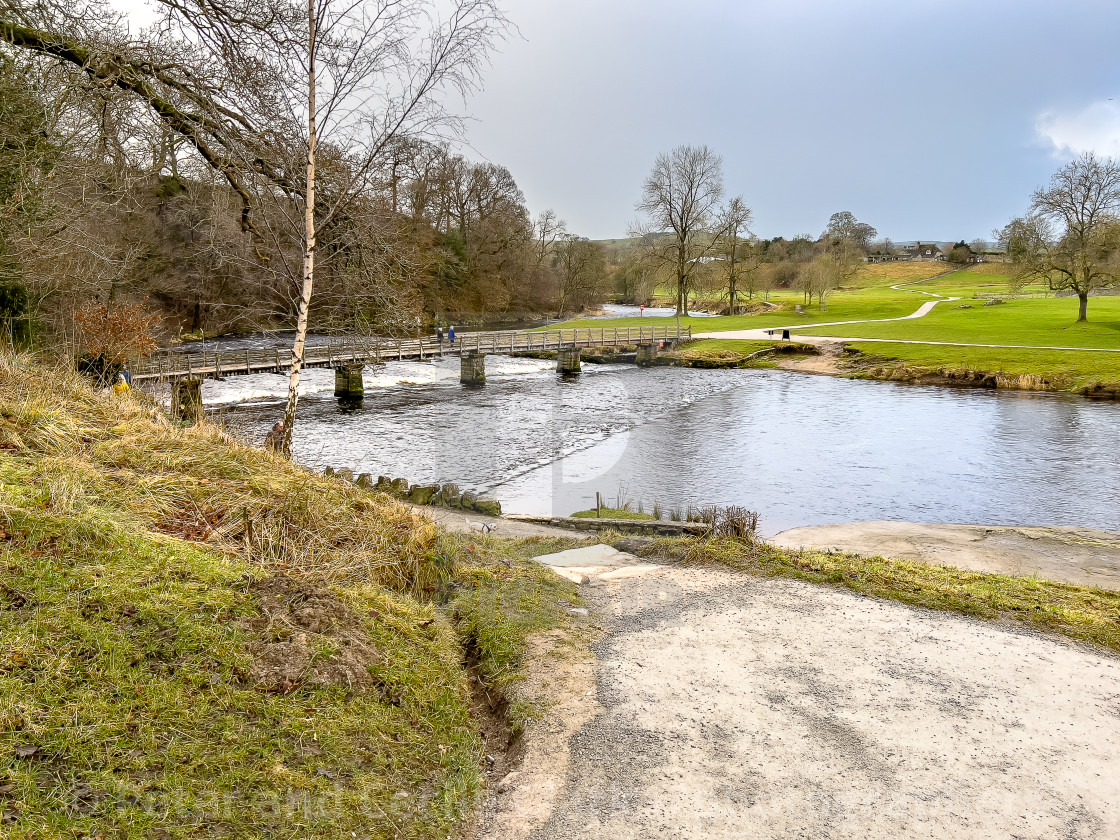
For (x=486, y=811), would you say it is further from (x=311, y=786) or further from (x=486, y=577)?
(x=486, y=577)

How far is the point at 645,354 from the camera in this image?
5050 cm

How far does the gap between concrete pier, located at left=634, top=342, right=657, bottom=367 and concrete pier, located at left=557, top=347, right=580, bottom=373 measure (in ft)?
21.7

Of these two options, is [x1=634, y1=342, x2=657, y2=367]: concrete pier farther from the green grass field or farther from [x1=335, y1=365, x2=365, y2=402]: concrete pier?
[x1=335, y1=365, x2=365, y2=402]: concrete pier

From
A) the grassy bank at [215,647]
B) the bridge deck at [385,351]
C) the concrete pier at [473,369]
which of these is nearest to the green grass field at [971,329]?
the bridge deck at [385,351]

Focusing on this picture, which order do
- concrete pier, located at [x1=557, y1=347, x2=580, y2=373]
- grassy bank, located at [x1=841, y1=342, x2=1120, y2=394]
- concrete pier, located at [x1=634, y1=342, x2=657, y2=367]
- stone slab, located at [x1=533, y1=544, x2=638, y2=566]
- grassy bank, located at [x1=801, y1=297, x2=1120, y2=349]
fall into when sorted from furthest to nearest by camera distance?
concrete pier, located at [x1=634, y1=342, x2=657, y2=367], concrete pier, located at [x1=557, y1=347, x2=580, y2=373], grassy bank, located at [x1=801, y1=297, x2=1120, y2=349], grassy bank, located at [x1=841, y1=342, x2=1120, y2=394], stone slab, located at [x1=533, y1=544, x2=638, y2=566]

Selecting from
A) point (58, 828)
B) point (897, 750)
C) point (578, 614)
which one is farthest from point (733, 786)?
point (58, 828)

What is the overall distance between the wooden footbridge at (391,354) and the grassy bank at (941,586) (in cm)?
1198

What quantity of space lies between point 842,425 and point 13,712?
1122 inches

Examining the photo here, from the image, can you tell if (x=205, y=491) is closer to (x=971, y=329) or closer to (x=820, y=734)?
(x=820, y=734)

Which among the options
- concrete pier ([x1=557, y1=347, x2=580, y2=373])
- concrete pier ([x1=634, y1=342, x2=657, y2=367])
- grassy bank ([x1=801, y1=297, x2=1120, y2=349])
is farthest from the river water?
grassy bank ([x1=801, y1=297, x2=1120, y2=349])

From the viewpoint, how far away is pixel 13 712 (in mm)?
3582

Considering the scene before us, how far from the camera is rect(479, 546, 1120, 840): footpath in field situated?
4.42 m

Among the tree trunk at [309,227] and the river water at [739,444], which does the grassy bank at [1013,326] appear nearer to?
the river water at [739,444]

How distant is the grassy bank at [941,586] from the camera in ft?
25.6
